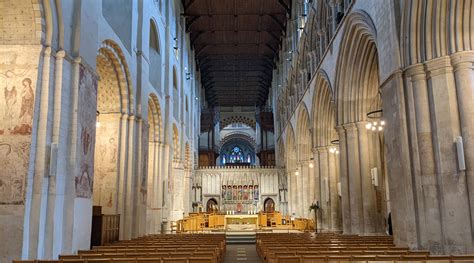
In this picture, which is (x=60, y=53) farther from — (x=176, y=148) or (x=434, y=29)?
(x=176, y=148)

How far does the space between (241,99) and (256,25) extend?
56.0ft

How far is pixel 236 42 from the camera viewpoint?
113ft

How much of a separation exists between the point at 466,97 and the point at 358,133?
20.2 ft

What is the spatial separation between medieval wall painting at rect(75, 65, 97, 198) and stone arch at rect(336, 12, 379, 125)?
8.61m

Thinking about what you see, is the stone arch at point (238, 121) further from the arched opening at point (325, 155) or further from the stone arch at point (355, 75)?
the stone arch at point (355, 75)

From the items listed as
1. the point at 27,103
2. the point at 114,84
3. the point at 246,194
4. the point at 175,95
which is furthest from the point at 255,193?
the point at 27,103

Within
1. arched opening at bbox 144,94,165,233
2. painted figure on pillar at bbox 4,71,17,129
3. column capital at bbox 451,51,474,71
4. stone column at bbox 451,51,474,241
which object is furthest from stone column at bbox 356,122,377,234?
painted figure on pillar at bbox 4,71,17,129

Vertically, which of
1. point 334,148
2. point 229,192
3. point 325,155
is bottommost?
point 229,192

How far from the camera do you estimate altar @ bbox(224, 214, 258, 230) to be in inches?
968

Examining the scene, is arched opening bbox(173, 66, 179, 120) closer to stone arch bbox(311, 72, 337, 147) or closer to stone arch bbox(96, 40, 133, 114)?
stone arch bbox(311, 72, 337, 147)

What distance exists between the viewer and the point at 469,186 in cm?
864

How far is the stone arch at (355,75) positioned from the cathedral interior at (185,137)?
50 millimetres

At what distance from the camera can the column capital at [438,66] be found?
9.30 m

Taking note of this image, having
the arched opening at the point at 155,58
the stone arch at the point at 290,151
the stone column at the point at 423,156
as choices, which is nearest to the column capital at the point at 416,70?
the stone column at the point at 423,156
